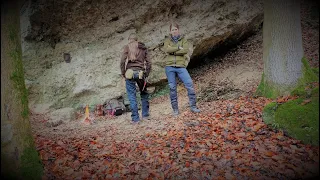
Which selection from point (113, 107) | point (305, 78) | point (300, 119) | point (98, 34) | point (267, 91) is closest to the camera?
point (300, 119)

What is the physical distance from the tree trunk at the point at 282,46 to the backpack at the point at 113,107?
4957mm

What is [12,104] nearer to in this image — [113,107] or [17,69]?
[17,69]

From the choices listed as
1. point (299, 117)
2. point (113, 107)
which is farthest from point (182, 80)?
point (113, 107)

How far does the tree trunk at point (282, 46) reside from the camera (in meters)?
4.50

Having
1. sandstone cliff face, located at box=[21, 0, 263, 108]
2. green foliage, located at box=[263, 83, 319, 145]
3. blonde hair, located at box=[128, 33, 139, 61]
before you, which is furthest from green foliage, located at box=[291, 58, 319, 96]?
sandstone cliff face, located at box=[21, 0, 263, 108]

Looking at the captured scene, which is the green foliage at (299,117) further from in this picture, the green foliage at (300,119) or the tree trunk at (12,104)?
the tree trunk at (12,104)

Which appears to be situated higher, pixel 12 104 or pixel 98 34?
pixel 98 34

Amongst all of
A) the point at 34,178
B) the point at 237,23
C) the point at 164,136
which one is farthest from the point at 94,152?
A: the point at 237,23

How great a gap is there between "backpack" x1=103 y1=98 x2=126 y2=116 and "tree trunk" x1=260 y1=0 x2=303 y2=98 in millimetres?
4957

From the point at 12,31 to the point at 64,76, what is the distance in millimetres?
5857

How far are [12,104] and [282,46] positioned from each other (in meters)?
5.21

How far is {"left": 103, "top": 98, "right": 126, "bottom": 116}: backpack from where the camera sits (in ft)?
26.0

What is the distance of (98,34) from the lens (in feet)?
29.7

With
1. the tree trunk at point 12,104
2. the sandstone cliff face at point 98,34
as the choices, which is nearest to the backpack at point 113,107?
the sandstone cliff face at point 98,34
